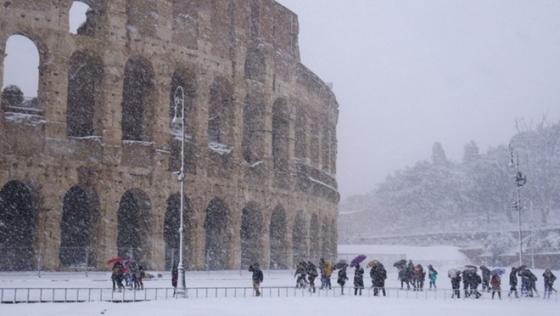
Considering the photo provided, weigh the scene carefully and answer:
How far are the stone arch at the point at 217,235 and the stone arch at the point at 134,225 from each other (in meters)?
3.77

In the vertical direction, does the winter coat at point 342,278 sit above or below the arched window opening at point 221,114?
below

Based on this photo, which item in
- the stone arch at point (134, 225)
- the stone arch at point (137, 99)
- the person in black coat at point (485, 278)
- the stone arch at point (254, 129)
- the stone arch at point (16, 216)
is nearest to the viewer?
the person in black coat at point (485, 278)

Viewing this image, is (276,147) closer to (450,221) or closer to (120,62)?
(120,62)

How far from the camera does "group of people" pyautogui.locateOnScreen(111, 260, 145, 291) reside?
21531mm

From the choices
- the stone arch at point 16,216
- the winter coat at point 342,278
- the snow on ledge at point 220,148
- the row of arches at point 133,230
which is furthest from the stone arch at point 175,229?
the winter coat at point 342,278

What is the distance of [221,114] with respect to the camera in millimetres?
37625

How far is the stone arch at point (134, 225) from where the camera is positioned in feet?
107

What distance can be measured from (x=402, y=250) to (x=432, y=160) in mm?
48873

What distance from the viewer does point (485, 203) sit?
86000 mm

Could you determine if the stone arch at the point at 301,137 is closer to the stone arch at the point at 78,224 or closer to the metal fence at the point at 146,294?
the stone arch at the point at 78,224

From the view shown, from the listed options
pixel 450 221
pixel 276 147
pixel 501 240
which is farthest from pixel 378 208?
pixel 276 147

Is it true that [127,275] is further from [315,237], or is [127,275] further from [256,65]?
[315,237]

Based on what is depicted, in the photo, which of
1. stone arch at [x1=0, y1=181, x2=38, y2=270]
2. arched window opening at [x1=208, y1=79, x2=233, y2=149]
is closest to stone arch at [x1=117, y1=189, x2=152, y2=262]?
stone arch at [x1=0, y1=181, x2=38, y2=270]

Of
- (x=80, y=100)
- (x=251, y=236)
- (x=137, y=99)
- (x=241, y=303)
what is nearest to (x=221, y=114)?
(x=137, y=99)
